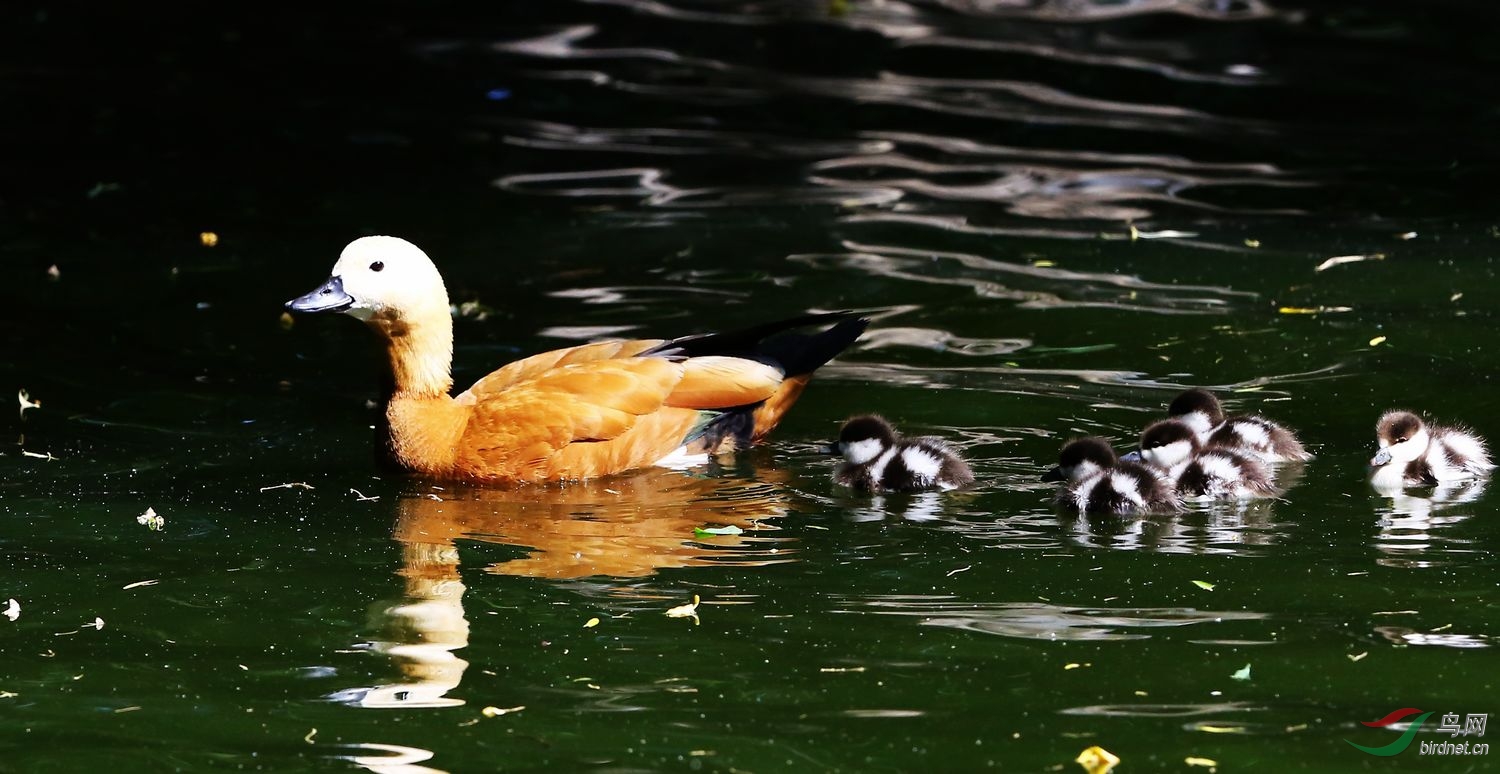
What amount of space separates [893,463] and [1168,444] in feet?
3.32

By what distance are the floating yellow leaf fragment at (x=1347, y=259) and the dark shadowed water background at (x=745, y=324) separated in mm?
34

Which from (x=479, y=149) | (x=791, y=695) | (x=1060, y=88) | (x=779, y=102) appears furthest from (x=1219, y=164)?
(x=791, y=695)

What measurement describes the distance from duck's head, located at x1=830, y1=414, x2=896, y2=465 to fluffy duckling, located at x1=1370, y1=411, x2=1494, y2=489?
1758mm

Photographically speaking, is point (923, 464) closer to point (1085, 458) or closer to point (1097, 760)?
point (1085, 458)

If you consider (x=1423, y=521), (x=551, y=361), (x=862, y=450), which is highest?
(x=551, y=361)

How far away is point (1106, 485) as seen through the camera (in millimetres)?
7070

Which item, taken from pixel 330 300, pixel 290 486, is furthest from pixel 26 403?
pixel 330 300

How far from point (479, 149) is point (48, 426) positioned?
6.49 metres

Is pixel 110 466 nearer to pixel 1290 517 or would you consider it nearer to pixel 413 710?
pixel 413 710

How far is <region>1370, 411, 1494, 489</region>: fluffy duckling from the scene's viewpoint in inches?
287

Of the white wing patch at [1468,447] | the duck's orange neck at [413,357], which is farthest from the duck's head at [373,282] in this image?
the white wing patch at [1468,447]

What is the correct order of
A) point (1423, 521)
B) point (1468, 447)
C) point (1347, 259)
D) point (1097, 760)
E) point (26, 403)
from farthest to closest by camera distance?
point (1347, 259)
point (26, 403)
point (1468, 447)
point (1423, 521)
point (1097, 760)

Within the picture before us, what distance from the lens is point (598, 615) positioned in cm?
617

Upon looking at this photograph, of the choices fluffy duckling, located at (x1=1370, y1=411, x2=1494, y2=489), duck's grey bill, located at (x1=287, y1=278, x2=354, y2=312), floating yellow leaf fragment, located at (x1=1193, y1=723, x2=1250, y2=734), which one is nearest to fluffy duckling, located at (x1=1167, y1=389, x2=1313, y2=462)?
fluffy duckling, located at (x1=1370, y1=411, x2=1494, y2=489)
